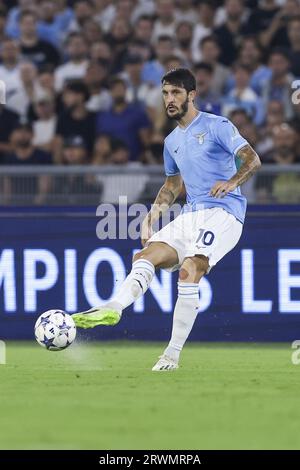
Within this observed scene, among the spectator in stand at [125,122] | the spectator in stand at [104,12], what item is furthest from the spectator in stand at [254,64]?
the spectator in stand at [104,12]

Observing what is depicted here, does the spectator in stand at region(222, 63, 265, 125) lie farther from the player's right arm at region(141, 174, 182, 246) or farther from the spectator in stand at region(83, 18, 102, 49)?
the player's right arm at region(141, 174, 182, 246)

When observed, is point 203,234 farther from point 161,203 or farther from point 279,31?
point 279,31

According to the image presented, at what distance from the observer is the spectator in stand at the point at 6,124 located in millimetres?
14906

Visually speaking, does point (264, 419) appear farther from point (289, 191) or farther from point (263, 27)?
point (263, 27)

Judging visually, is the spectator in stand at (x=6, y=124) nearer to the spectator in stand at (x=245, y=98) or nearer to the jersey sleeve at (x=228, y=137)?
the spectator in stand at (x=245, y=98)

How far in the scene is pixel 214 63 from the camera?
15.5m

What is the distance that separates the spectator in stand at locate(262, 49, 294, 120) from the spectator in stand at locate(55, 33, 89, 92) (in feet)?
8.06

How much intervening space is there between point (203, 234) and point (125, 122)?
16.7ft

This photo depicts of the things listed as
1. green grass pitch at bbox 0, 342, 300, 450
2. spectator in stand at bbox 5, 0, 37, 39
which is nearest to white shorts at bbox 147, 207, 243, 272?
green grass pitch at bbox 0, 342, 300, 450

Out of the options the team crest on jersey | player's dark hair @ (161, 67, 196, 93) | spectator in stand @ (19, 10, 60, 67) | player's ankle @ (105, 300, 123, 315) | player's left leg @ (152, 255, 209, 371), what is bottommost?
player's ankle @ (105, 300, 123, 315)

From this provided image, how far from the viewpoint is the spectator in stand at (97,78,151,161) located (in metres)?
14.6

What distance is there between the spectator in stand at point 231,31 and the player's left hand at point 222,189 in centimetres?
662
